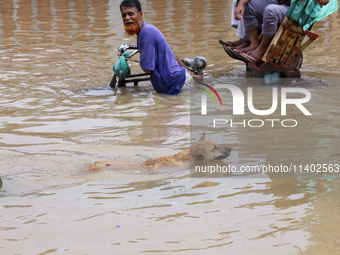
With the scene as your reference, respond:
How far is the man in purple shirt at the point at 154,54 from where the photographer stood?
7.22 m

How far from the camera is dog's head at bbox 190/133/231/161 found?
496cm

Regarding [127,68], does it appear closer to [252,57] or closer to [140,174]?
[252,57]

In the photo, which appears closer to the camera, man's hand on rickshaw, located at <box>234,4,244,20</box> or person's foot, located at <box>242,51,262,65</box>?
man's hand on rickshaw, located at <box>234,4,244,20</box>

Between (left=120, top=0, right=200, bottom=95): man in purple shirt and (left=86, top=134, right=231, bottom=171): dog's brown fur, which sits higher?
(left=120, top=0, right=200, bottom=95): man in purple shirt

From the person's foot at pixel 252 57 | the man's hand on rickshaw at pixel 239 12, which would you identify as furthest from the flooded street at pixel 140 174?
the man's hand on rickshaw at pixel 239 12

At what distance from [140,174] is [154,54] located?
2.92 m

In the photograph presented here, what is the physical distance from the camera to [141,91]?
7941 mm

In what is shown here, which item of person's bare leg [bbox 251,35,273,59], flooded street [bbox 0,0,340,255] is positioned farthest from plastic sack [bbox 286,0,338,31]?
flooded street [bbox 0,0,340,255]

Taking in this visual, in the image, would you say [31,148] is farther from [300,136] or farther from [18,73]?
[18,73]

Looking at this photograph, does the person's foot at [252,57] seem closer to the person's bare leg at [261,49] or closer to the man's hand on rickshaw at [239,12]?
the person's bare leg at [261,49]

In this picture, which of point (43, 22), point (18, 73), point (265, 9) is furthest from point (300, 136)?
point (43, 22)

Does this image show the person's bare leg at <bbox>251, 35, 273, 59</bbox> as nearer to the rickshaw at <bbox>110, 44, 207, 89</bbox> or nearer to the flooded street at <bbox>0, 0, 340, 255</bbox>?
the flooded street at <bbox>0, 0, 340, 255</bbox>

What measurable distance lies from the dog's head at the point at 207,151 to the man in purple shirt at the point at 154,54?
8.47 ft

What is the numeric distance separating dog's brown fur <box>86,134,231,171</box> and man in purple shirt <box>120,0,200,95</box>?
101 inches
